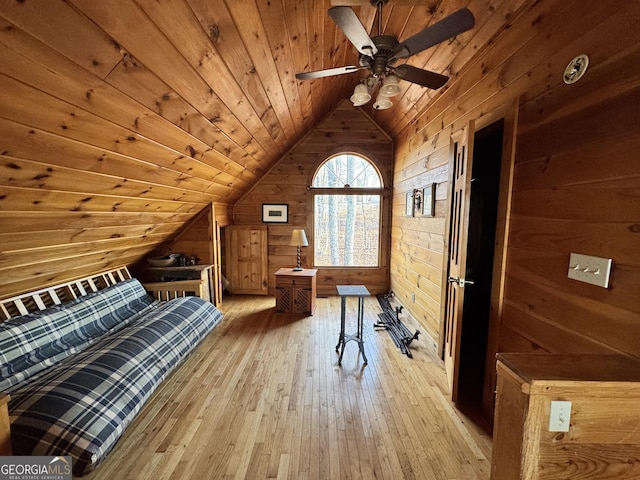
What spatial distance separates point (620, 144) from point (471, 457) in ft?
5.47

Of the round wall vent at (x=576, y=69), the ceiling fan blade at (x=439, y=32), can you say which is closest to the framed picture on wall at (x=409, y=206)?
the ceiling fan blade at (x=439, y=32)

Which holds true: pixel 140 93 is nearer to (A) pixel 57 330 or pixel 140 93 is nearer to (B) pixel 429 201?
(A) pixel 57 330

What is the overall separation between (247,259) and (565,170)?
3996mm

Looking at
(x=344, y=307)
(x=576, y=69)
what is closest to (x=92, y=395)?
(x=344, y=307)

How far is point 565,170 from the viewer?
1.22m

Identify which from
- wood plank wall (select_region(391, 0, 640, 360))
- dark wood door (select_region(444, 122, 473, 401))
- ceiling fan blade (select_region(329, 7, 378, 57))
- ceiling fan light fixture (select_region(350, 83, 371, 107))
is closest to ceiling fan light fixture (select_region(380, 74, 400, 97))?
ceiling fan light fixture (select_region(350, 83, 371, 107))

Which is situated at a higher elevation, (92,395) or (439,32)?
(439,32)

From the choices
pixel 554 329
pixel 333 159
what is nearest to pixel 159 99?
pixel 554 329

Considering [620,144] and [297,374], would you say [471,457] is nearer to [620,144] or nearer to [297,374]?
[297,374]

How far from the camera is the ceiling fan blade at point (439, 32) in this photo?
1221 mm

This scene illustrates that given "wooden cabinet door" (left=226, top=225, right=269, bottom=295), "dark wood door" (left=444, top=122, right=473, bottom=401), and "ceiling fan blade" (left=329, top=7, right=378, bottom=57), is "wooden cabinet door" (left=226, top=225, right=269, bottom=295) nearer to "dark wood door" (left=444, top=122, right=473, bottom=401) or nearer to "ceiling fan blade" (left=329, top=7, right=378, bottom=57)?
"dark wood door" (left=444, top=122, right=473, bottom=401)

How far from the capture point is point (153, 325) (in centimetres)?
231

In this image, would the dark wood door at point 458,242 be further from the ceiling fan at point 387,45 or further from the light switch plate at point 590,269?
the light switch plate at point 590,269

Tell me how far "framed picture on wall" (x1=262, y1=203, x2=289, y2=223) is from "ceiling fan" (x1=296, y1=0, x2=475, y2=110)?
2537 millimetres
